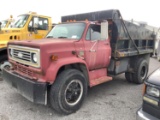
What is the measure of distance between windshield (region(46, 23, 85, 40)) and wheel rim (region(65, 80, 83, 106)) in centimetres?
119

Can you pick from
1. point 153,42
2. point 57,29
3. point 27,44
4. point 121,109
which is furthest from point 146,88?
point 153,42

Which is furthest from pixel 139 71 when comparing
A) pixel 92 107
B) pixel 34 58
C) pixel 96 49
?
pixel 34 58

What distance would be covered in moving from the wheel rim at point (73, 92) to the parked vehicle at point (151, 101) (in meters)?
1.64

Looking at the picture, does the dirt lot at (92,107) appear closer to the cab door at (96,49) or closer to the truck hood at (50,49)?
the cab door at (96,49)

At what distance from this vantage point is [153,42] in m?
7.31

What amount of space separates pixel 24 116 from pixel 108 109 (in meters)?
1.96

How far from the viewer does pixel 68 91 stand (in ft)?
12.4

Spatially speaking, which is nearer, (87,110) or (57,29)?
(87,110)

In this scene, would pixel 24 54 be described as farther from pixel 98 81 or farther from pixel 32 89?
pixel 98 81

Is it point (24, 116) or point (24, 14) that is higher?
point (24, 14)

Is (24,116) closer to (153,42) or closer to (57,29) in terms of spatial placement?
(57,29)

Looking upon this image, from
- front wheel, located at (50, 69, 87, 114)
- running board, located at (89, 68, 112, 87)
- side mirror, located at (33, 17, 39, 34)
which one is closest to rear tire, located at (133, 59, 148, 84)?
running board, located at (89, 68, 112, 87)

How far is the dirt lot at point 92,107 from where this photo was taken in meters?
3.63

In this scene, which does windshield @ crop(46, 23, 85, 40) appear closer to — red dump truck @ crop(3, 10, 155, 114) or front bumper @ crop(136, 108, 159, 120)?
red dump truck @ crop(3, 10, 155, 114)
